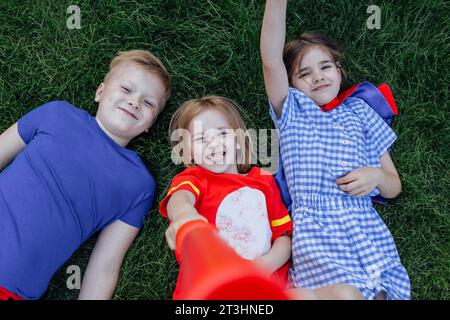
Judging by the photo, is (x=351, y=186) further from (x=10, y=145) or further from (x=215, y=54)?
(x=10, y=145)

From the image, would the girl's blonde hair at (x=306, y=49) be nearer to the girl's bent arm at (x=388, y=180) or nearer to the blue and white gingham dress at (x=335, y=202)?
the blue and white gingham dress at (x=335, y=202)

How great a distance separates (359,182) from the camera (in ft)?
4.05

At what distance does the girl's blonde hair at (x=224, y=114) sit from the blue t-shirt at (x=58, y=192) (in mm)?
161

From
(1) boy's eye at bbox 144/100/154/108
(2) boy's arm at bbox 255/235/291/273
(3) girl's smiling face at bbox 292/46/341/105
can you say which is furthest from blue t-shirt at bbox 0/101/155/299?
(3) girl's smiling face at bbox 292/46/341/105

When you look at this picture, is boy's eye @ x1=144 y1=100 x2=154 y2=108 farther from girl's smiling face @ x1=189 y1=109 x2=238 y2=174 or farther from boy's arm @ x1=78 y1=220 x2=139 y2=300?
boy's arm @ x1=78 y1=220 x2=139 y2=300

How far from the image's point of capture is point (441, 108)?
4.59 feet

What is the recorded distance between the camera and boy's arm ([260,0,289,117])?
45.4 inches

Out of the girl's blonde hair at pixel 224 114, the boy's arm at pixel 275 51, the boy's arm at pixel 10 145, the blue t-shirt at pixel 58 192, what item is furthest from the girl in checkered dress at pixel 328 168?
the boy's arm at pixel 10 145

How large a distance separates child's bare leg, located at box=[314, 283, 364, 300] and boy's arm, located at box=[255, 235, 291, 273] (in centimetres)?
14

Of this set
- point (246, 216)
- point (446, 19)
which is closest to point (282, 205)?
point (246, 216)

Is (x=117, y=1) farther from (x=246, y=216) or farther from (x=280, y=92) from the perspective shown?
(x=246, y=216)

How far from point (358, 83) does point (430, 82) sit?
22 cm

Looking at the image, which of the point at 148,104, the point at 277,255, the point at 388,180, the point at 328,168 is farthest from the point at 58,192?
the point at 388,180

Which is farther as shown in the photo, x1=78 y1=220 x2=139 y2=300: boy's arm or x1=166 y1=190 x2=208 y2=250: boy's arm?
x1=78 y1=220 x2=139 y2=300: boy's arm
